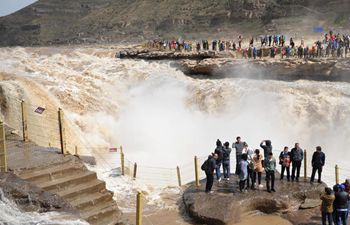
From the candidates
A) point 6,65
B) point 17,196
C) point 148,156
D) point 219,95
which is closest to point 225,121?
point 219,95

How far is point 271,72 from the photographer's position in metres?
23.6

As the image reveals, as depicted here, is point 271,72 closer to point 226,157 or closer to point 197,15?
point 226,157

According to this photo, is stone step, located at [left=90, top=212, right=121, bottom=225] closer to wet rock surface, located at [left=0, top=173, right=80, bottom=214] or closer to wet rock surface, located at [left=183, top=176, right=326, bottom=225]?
wet rock surface, located at [left=0, top=173, right=80, bottom=214]

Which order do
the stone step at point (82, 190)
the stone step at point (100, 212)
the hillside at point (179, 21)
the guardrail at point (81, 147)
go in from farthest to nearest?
1. the hillside at point (179, 21)
2. the guardrail at point (81, 147)
3. the stone step at point (82, 190)
4. the stone step at point (100, 212)

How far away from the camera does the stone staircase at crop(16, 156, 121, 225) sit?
24.5 feet

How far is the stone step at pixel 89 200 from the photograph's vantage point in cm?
743

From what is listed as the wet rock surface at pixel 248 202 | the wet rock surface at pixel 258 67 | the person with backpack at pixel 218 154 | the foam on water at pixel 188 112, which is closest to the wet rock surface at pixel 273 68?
the wet rock surface at pixel 258 67

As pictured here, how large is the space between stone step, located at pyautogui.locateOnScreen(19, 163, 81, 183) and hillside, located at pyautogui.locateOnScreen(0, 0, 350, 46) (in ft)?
106

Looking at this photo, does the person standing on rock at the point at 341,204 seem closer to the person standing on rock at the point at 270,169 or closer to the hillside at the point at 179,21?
the person standing on rock at the point at 270,169

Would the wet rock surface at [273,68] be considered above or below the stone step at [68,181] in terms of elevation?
above

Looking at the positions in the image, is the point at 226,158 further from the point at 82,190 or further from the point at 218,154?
the point at 82,190

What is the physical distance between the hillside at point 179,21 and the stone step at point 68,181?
32.2 m

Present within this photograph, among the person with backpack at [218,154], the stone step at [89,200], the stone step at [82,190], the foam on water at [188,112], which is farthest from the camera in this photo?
the foam on water at [188,112]

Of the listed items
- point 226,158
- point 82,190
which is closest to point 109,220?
point 82,190
